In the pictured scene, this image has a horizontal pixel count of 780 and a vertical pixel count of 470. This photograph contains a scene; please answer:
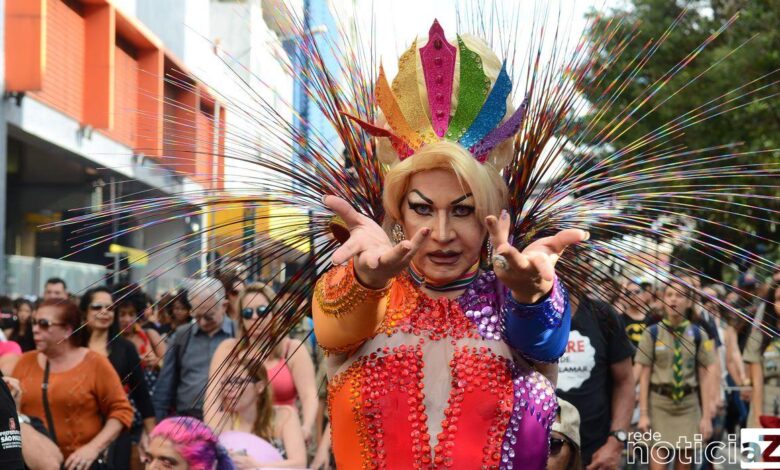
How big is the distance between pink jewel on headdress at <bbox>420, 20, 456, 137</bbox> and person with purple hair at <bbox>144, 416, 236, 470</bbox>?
1.93 meters

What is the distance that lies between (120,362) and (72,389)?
0.70 metres

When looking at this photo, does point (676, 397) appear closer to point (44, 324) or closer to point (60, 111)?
point (44, 324)

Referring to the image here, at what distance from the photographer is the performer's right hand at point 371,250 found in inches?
115

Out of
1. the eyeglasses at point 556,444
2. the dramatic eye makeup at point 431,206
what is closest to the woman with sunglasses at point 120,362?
the eyeglasses at point 556,444

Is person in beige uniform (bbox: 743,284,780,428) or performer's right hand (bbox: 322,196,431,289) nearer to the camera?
performer's right hand (bbox: 322,196,431,289)

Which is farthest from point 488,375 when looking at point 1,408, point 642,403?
point 642,403

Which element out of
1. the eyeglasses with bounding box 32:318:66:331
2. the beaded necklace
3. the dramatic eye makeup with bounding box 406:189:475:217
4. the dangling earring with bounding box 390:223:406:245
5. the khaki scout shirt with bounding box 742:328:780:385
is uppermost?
the dramatic eye makeup with bounding box 406:189:475:217

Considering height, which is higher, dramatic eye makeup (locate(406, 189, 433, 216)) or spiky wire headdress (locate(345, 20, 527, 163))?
spiky wire headdress (locate(345, 20, 527, 163))

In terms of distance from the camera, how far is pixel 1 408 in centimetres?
467

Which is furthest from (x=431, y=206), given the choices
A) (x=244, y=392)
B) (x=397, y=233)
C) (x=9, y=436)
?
(x=244, y=392)

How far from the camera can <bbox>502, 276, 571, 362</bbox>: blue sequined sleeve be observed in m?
3.05

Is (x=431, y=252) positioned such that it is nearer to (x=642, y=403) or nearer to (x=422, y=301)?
(x=422, y=301)

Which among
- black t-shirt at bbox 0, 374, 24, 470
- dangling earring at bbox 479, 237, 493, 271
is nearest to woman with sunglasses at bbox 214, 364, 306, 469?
black t-shirt at bbox 0, 374, 24, 470

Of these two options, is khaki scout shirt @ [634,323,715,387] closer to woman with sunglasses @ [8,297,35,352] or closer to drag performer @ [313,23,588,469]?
woman with sunglasses @ [8,297,35,352]
